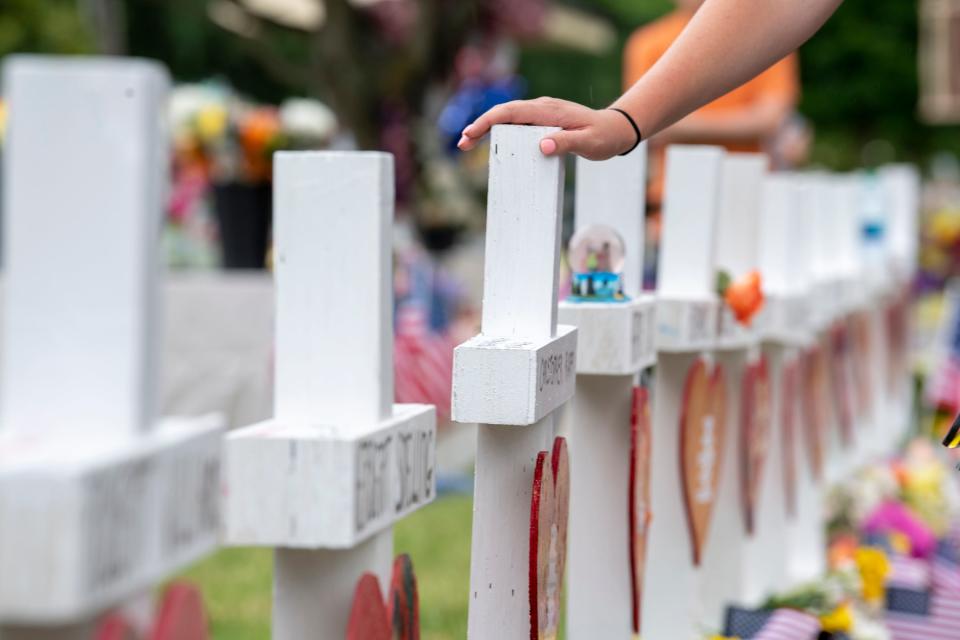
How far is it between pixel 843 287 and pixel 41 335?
11.6ft

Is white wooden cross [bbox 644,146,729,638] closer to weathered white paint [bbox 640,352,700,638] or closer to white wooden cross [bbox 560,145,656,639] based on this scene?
weathered white paint [bbox 640,352,700,638]

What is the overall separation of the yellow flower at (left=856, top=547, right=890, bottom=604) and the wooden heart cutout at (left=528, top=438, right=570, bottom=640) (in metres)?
1.56

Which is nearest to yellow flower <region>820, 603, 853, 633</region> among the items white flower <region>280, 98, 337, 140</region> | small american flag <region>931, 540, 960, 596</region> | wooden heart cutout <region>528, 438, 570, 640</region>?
small american flag <region>931, 540, 960, 596</region>

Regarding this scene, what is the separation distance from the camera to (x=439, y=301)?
24.6 feet

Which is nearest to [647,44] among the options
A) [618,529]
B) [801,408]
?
[801,408]

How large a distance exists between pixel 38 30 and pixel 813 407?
62.5ft

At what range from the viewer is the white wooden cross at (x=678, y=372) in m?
2.59

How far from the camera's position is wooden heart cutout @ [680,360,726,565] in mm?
2555

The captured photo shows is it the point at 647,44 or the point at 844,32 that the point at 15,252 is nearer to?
the point at 647,44

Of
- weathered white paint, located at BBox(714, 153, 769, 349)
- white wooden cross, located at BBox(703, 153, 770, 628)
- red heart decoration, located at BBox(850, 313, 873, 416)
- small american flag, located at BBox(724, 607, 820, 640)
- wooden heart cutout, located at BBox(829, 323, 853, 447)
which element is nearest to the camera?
small american flag, located at BBox(724, 607, 820, 640)

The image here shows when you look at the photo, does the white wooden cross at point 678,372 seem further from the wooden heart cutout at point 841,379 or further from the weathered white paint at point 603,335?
the wooden heart cutout at point 841,379

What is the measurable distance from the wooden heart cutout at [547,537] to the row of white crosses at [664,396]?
0.02 metres

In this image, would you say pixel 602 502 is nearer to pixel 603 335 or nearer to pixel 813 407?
pixel 603 335

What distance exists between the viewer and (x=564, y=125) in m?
1.84
